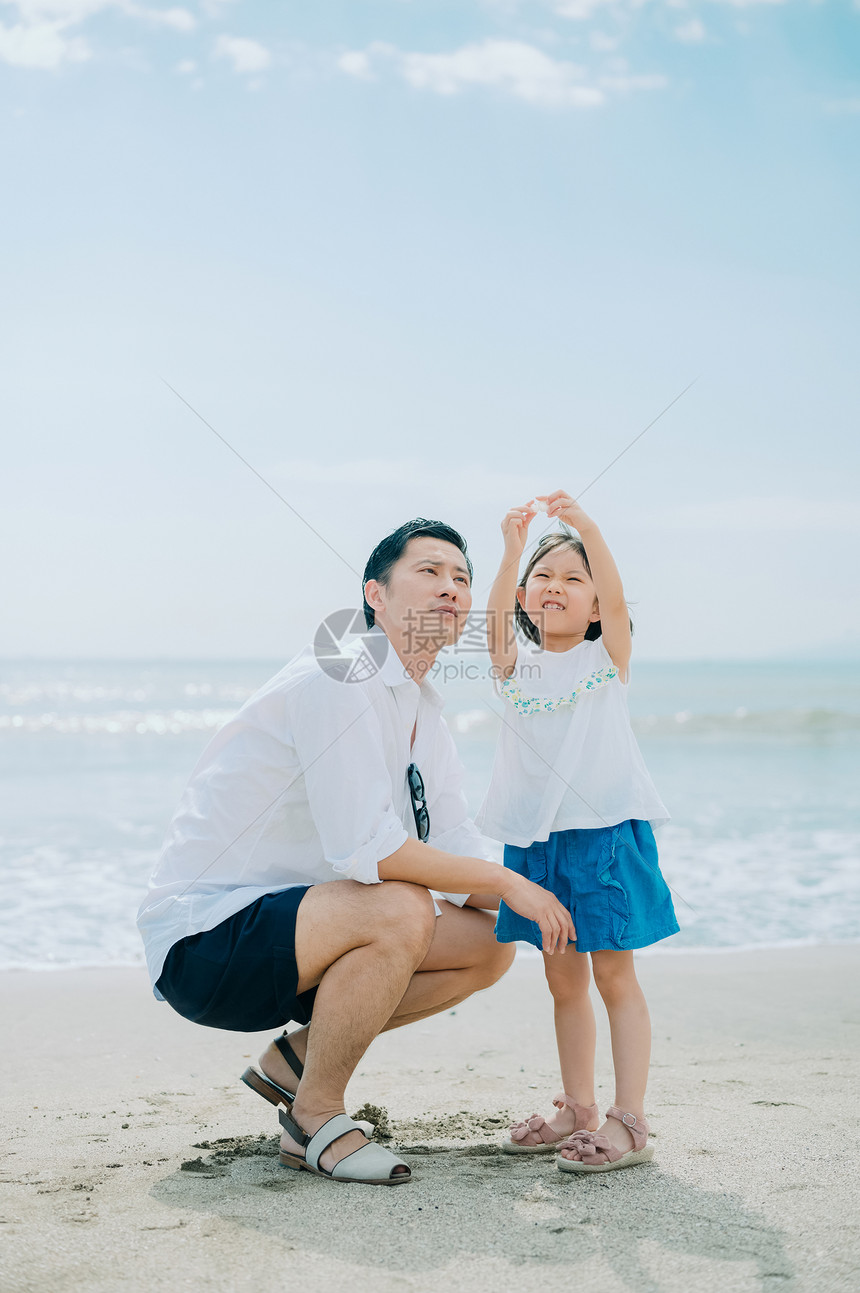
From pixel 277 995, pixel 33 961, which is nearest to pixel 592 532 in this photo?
pixel 277 995

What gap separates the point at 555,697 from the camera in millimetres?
2748

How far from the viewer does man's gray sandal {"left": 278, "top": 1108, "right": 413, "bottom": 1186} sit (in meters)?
2.19

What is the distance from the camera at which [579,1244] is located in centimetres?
191

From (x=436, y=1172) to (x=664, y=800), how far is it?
777 centimetres

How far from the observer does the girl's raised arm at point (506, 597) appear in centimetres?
277

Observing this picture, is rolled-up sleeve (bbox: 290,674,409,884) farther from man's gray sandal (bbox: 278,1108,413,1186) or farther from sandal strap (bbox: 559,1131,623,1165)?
sandal strap (bbox: 559,1131,623,1165)

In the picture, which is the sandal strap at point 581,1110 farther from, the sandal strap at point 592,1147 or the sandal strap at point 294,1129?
the sandal strap at point 294,1129

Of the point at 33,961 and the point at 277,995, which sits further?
the point at 33,961

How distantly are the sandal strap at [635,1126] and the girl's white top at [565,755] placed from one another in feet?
2.18

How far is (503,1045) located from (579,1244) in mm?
1793

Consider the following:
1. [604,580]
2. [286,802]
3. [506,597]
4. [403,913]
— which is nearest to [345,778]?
[286,802]

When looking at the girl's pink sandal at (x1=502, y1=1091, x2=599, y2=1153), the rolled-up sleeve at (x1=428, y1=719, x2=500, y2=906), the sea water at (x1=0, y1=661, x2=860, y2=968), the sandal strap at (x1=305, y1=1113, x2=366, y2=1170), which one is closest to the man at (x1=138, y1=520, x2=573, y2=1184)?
the sandal strap at (x1=305, y1=1113, x2=366, y2=1170)

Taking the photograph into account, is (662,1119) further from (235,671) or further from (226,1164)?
(235,671)

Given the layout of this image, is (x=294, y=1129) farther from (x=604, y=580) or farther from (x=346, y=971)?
(x=604, y=580)
